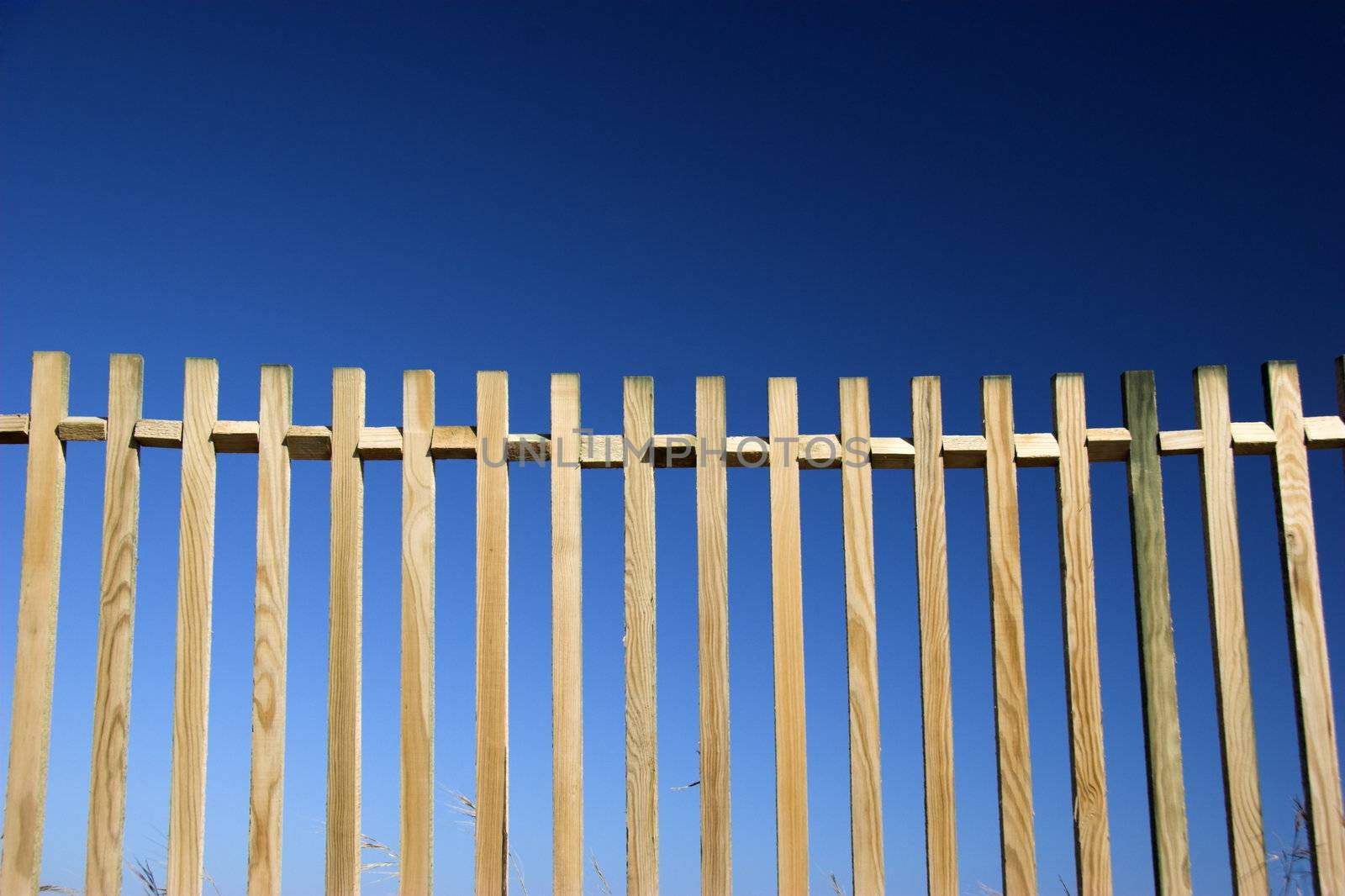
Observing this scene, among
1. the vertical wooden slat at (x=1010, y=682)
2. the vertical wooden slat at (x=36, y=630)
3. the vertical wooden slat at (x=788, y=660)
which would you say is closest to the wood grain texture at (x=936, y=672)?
the vertical wooden slat at (x=1010, y=682)

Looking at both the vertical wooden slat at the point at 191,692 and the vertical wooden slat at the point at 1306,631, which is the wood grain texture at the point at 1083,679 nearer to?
the vertical wooden slat at the point at 1306,631

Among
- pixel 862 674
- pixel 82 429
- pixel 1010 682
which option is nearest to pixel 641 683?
pixel 862 674

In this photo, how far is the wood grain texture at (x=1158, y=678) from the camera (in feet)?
11.9

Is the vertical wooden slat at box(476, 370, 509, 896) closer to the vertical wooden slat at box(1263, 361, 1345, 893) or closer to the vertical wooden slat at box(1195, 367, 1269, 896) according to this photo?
the vertical wooden slat at box(1195, 367, 1269, 896)

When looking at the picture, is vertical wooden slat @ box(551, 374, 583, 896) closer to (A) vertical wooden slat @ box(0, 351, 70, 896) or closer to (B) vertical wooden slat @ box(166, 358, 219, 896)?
(B) vertical wooden slat @ box(166, 358, 219, 896)

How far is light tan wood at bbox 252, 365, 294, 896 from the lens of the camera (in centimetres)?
363

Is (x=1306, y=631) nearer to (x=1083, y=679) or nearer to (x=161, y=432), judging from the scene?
(x=1083, y=679)

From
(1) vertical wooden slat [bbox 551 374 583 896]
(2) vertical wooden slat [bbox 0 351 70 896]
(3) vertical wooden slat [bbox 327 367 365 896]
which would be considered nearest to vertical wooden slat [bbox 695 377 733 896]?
(1) vertical wooden slat [bbox 551 374 583 896]

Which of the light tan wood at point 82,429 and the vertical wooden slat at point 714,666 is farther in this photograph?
the light tan wood at point 82,429

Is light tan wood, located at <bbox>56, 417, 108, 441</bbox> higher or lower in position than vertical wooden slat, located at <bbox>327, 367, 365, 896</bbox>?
higher

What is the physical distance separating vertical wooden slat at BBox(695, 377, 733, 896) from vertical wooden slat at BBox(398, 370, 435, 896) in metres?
0.89

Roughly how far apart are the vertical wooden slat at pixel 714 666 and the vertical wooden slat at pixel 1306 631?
1.93 metres

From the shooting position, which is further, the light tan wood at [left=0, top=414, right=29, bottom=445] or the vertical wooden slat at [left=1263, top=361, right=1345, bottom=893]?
the light tan wood at [left=0, top=414, right=29, bottom=445]

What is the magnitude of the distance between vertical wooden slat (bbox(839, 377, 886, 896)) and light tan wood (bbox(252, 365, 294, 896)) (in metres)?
1.86
